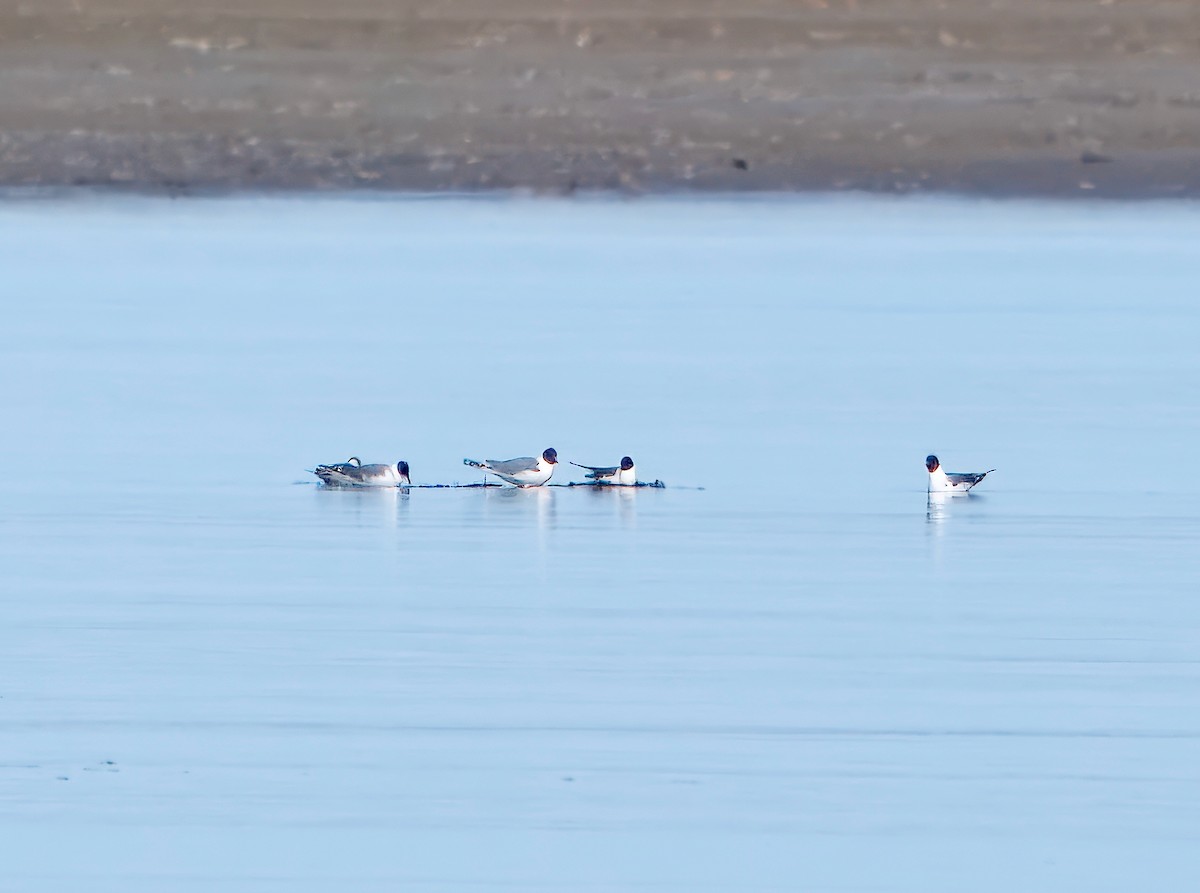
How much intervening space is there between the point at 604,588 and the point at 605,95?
1380 cm

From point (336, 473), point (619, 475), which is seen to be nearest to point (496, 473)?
point (619, 475)

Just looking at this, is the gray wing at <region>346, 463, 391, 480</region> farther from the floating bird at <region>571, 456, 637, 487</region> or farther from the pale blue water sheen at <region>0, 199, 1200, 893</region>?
the floating bird at <region>571, 456, 637, 487</region>

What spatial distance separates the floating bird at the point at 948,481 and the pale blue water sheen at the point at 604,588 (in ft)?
0.28

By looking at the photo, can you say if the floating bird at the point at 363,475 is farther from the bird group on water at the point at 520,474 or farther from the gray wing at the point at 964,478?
the gray wing at the point at 964,478

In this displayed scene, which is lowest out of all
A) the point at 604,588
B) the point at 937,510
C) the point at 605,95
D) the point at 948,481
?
the point at 604,588

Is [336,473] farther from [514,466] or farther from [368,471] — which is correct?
[514,466]

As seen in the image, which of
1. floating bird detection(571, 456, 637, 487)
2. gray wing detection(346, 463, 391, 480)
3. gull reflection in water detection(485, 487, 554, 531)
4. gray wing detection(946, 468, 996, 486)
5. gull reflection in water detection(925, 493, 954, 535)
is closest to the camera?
gull reflection in water detection(925, 493, 954, 535)

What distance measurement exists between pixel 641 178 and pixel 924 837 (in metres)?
15.1

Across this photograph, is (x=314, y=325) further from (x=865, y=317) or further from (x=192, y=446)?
(x=192, y=446)

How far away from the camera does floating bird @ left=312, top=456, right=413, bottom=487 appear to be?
9.55 m

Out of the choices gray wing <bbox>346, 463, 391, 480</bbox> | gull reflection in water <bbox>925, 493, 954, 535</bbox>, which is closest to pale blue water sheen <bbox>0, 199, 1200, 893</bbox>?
gull reflection in water <bbox>925, 493, 954, 535</bbox>

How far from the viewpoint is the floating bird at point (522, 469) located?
962 cm

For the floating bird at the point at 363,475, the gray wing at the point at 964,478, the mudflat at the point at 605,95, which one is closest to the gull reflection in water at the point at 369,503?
the floating bird at the point at 363,475

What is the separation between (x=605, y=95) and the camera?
2117cm
